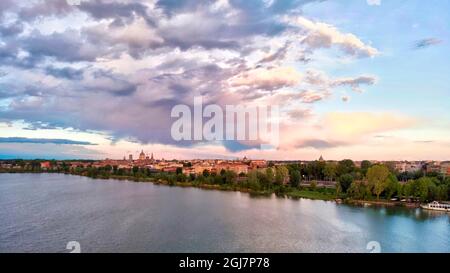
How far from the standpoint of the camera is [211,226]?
5340 mm

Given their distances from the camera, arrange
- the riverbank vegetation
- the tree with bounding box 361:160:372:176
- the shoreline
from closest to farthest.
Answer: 1. the shoreline
2. the riverbank vegetation
3. the tree with bounding box 361:160:372:176

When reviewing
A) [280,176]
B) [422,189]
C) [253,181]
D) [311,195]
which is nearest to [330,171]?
[280,176]

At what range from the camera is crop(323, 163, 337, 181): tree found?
39.8 feet

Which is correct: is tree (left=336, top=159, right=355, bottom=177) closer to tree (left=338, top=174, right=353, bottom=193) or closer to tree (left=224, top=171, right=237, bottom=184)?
tree (left=338, top=174, right=353, bottom=193)

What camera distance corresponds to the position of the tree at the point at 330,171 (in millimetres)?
12128

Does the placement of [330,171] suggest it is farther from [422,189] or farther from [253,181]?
[422,189]

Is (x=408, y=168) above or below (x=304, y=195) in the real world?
above

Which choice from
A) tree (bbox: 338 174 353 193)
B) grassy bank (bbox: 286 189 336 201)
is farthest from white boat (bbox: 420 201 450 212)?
tree (bbox: 338 174 353 193)

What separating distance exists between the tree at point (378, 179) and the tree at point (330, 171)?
3435 mm

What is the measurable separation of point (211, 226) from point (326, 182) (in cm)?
777

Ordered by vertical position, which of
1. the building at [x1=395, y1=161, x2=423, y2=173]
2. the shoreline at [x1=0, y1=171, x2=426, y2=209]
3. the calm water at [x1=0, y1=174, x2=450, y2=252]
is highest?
the building at [x1=395, y1=161, x2=423, y2=173]

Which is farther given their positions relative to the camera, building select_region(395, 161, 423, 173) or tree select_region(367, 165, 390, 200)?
building select_region(395, 161, 423, 173)

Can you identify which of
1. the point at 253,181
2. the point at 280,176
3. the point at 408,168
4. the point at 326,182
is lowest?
the point at 326,182

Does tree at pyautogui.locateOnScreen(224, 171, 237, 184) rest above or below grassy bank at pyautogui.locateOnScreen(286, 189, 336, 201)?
above
